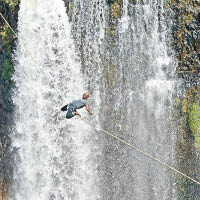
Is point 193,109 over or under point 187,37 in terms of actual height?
under

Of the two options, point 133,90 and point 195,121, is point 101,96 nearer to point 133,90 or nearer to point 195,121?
point 133,90

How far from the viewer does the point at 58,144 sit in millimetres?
10234

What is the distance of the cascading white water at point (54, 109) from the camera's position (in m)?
10.1

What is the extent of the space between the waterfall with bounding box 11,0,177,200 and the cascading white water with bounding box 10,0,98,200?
3 cm

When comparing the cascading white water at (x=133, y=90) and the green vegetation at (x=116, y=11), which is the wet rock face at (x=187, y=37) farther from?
the green vegetation at (x=116, y=11)

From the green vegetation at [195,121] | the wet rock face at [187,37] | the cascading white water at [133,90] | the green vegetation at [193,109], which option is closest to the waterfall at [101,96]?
the cascading white water at [133,90]

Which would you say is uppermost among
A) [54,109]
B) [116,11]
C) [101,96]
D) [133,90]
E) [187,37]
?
[116,11]

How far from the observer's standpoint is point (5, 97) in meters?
10.9

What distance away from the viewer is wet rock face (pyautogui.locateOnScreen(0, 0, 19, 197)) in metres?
10.5

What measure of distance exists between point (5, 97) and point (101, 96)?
277 cm

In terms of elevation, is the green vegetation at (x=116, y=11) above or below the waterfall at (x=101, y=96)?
above

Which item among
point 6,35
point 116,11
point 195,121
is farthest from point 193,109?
point 6,35

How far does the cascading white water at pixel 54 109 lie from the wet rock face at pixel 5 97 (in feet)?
1.55

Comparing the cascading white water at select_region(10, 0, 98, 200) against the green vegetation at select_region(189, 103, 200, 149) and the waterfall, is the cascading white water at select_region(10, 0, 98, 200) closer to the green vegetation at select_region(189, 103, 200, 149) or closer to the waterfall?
the waterfall
